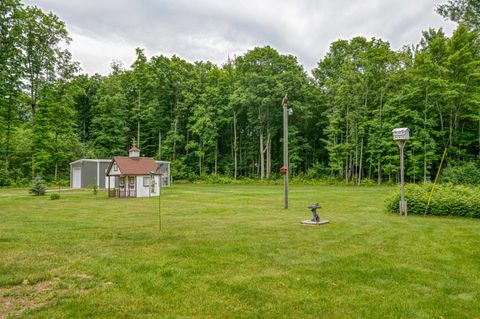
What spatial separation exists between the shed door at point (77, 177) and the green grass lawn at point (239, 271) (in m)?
21.8

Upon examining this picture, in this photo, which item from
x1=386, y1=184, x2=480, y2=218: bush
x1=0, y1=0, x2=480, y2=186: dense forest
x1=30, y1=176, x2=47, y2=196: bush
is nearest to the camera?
x1=386, y1=184, x2=480, y2=218: bush

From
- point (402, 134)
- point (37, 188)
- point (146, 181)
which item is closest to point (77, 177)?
point (37, 188)

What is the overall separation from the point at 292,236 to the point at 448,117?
29560 millimetres

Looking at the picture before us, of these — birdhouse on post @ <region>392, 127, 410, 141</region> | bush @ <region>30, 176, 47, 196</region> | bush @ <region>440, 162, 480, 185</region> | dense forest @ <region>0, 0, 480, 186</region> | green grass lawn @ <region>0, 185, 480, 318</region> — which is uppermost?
dense forest @ <region>0, 0, 480, 186</region>

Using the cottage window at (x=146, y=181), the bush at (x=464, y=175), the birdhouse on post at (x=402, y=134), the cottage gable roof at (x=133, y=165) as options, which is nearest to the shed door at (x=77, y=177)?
the cottage gable roof at (x=133, y=165)

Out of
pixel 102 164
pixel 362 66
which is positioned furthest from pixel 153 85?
pixel 362 66

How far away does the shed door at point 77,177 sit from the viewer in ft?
101

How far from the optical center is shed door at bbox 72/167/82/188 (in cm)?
3079

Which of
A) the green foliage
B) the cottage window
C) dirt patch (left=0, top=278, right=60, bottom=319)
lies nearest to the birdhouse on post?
dirt patch (left=0, top=278, right=60, bottom=319)

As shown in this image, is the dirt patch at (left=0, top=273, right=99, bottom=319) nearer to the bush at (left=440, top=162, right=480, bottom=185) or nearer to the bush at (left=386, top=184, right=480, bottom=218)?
the bush at (left=386, top=184, right=480, bottom=218)

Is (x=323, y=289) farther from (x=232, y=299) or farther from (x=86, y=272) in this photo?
(x=86, y=272)

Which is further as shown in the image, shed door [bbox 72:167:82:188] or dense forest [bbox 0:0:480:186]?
shed door [bbox 72:167:82:188]

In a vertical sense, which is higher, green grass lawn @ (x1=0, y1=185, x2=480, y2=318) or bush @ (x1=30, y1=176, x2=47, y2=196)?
bush @ (x1=30, y1=176, x2=47, y2=196)

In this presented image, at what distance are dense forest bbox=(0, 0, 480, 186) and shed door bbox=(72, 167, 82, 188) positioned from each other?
11.0 ft
